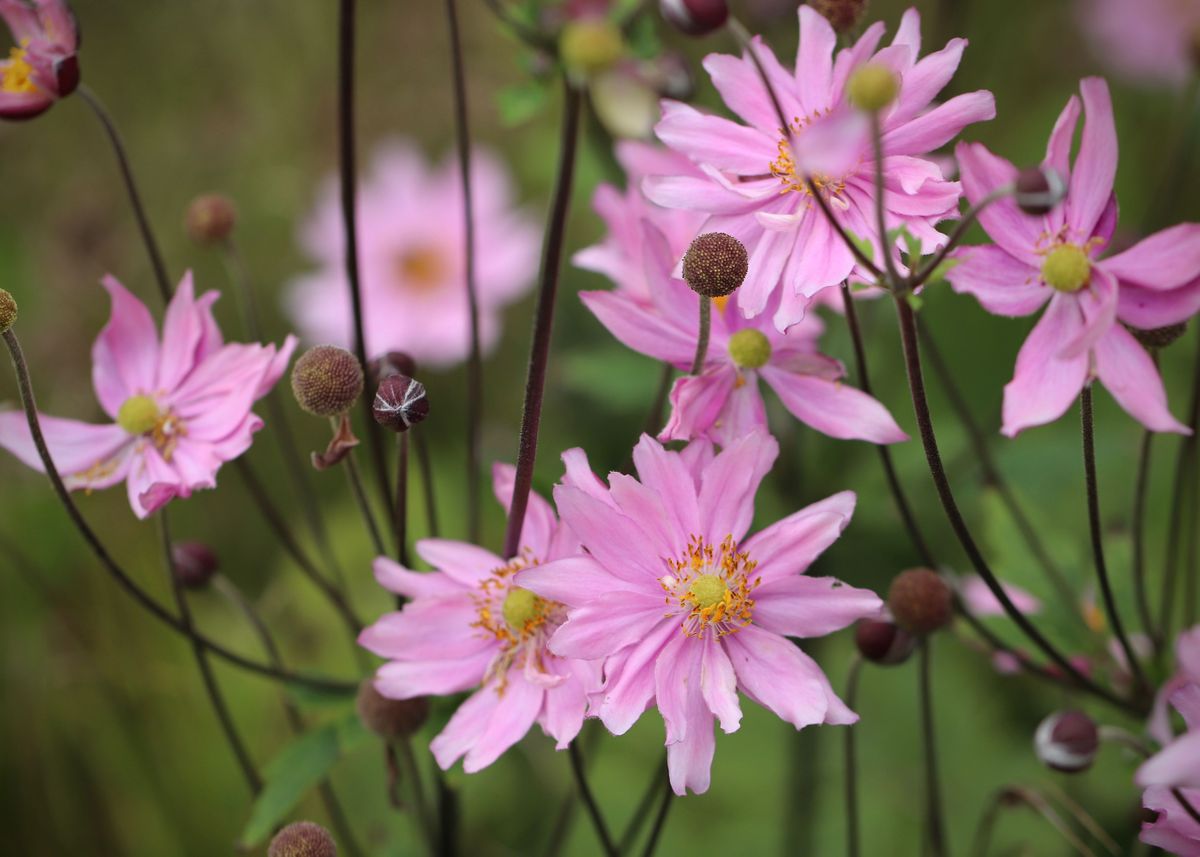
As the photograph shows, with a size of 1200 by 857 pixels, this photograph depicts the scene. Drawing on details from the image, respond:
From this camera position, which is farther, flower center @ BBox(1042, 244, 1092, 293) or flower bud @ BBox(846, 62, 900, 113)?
flower center @ BBox(1042, 244, 1092, 293)

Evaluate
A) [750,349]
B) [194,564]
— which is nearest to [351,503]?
[194,564]

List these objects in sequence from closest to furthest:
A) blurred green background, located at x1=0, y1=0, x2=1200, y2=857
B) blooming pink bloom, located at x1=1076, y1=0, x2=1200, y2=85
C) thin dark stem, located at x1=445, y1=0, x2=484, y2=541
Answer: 1. thin dark stem, located at x1=445, y1=0, x2=484, y2=541
2. blurred green background, located at x1=0, y1=0, x2=1200, y2=857
3. blooming pink bloom, located at x1=1076, y1=0, x2=1200, y2=85

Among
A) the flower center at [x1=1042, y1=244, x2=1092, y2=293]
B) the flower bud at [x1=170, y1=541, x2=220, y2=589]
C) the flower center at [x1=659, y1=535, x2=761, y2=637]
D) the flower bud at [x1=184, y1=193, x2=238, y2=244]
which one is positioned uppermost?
the flower center at [x1=1042, y1=244, x2=1092, y2=293]

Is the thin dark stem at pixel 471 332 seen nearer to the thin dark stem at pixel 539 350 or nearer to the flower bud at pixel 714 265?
the thin dark stem at pixel 539 350

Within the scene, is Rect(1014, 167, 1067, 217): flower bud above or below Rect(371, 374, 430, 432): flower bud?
above

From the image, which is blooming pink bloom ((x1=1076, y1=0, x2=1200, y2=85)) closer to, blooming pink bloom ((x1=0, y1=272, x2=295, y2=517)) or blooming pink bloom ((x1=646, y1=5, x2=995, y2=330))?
blooming pink bloom ((x1=646, y1=5, x2=995, y2=330))

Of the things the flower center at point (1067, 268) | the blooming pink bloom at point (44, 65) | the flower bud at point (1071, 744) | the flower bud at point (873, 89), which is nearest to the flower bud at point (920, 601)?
the flower bud at point (1071, 744)

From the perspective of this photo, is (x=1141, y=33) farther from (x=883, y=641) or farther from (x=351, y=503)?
(x=883, y=641)

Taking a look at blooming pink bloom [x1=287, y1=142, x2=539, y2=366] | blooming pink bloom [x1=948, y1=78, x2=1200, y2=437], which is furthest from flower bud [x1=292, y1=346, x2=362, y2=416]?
blooming pink bloom [x1=287, y1=142, x2=539, y2=366]
